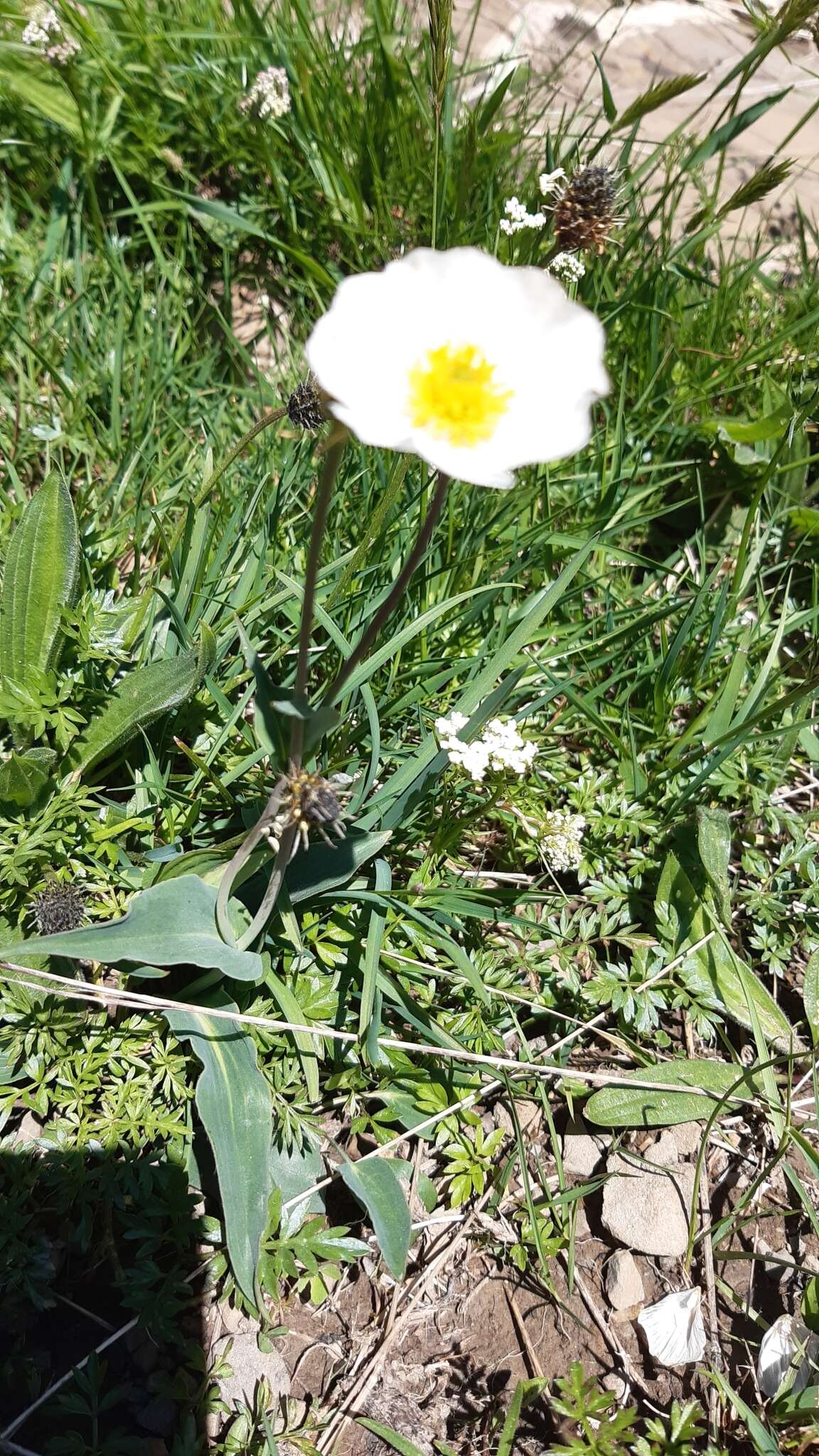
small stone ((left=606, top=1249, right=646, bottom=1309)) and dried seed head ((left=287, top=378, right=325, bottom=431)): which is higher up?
dried seed head ((left=287, top=378, right=325, bottom=431))

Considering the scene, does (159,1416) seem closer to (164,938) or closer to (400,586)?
(164,938)

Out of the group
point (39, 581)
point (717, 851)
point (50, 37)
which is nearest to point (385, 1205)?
point (717, 851)

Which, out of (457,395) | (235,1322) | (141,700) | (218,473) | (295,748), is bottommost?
(235,1322)

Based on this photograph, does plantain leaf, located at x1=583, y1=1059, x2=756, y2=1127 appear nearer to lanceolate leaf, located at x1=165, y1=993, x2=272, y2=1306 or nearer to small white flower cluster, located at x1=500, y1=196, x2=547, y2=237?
lanceolate leaf, located at x1=165, y1=993, x2=272, y2=1306

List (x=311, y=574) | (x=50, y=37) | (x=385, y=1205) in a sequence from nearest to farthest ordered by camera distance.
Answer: (x=311, y=574) < (x=385, y=1205) < (x=50, y=37)

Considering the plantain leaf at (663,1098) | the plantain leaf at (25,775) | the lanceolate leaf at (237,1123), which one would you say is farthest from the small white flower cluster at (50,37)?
the plantain leaf at (663,1098)

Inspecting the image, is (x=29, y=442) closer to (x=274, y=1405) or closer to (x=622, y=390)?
(x=622, y=390)

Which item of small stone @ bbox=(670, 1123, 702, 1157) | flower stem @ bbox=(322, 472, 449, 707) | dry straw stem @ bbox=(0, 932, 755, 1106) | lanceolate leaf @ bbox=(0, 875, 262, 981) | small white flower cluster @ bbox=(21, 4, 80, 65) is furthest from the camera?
small white flower cluster @ bbox=(21, 4, 80, 65)

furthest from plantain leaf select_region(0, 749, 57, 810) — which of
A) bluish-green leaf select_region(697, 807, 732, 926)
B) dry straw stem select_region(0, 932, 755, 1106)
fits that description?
bluish-green leaf select_region(697, 807, 732, 926)
